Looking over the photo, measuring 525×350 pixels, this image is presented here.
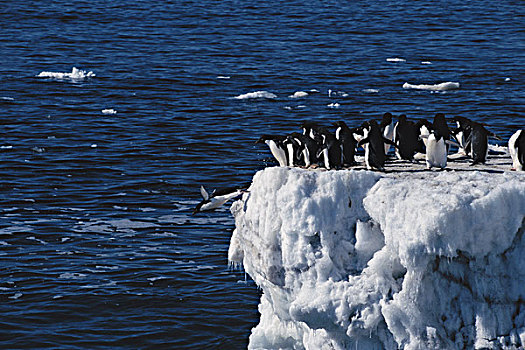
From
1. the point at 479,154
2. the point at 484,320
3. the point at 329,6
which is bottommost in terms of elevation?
the point at 329,6

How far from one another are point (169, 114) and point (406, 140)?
2179cm

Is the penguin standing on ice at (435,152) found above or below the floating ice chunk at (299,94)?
above

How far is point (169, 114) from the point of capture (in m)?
36.8

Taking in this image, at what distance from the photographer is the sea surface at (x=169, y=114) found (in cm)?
1988

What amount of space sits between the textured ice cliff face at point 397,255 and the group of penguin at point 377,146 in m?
0.91

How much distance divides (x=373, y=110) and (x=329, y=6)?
33.0 metres

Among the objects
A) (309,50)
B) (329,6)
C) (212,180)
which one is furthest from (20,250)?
(329,6)

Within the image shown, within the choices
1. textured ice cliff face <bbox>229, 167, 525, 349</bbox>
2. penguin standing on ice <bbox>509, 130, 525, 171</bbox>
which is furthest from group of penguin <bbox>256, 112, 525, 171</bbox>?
textured ice cliff face <bbox>229, 167, 525, 349</bbox>

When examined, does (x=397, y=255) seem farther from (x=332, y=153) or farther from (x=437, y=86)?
(x=437, y=86)

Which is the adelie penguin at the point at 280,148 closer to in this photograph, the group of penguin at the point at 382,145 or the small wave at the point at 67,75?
the group of penguin at the point at 382,145

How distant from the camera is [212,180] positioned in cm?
2753

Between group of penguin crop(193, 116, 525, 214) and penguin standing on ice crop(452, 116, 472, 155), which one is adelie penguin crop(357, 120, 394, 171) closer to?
group of penguin crop(193, 116, 525, 214)

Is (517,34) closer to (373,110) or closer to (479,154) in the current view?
(373,110)

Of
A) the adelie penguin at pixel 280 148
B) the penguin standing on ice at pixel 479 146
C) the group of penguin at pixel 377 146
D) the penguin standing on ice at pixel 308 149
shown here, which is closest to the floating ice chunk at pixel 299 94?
the group of penguin at pixel 377 146
